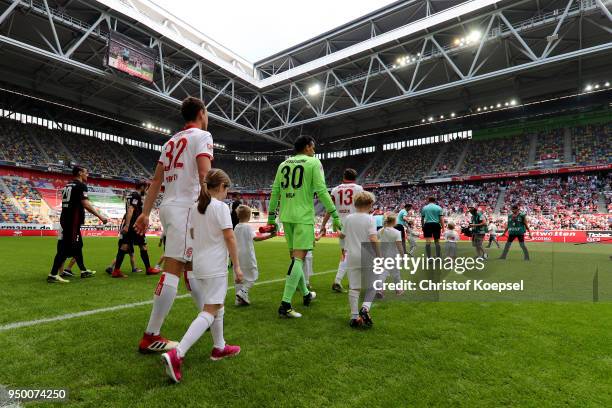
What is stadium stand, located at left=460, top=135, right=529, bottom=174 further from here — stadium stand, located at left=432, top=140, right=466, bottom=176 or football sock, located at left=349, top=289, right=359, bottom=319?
football sock, located at left=349, top=289, right=359, bottom=319

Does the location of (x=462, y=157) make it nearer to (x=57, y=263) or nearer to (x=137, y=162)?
(x=57, y=263)

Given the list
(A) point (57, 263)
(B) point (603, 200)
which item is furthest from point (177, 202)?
(B) point (603, 200)

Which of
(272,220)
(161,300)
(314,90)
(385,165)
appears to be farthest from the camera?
(385,165)

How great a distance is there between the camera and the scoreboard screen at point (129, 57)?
22.0m

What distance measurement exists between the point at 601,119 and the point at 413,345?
40183 millimetres

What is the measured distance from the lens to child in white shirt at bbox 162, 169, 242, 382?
269cm

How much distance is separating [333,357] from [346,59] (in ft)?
95.5

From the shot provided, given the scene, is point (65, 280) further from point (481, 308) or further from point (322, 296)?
point (481, 308)

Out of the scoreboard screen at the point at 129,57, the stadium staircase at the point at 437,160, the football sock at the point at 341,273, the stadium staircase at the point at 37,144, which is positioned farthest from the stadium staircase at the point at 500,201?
the stadium staircase at the point at 37,144

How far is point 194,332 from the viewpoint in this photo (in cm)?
252

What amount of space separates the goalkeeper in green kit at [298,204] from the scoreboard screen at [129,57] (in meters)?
23.4

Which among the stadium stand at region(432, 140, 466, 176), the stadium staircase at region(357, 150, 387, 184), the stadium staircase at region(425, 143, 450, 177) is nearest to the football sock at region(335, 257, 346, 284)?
the stadium stand at region(432, 140, 466, 176)

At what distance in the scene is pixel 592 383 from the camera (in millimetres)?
2322

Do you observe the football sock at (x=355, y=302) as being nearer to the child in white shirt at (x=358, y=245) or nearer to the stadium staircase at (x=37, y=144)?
the child in white shirt at (x=358, y=245)
